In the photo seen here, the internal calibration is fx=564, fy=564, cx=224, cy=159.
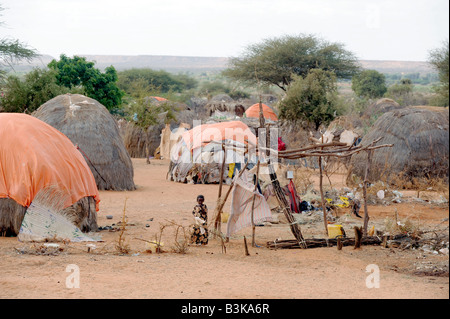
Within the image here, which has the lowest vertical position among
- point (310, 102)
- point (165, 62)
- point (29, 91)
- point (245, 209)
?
point (245, 209)

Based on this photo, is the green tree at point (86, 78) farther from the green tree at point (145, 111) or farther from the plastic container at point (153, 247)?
the plastic container at point (153, 247)

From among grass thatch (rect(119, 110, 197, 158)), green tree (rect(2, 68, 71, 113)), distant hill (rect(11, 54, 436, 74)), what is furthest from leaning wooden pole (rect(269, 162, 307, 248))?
distant hill (rect(11, 54, 436, 74))

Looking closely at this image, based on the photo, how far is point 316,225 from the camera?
10.4 meters

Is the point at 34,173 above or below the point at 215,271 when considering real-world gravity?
above

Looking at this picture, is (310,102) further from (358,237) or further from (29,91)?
(358,237)

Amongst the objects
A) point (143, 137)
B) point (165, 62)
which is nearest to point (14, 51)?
point (143, 137)

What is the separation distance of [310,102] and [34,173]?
15678 millimetres

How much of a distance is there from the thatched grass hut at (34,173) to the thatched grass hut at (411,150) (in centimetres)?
851

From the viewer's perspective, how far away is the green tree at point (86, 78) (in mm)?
23344

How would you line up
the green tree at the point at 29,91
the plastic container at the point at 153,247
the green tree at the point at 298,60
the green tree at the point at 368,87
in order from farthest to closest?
the green tree at the point at 368,87 < the green tree at the point at 298,60 < the green tree at the point at 29,91 < the plastic container at the point at 153,247

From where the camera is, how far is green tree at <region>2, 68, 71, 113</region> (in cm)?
1806

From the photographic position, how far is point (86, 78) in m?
23.8

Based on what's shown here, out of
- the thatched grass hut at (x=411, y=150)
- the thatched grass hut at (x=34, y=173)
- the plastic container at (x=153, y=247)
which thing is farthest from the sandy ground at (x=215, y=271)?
the thatched grass hut at (x=411, y=150)

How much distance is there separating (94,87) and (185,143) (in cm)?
807
